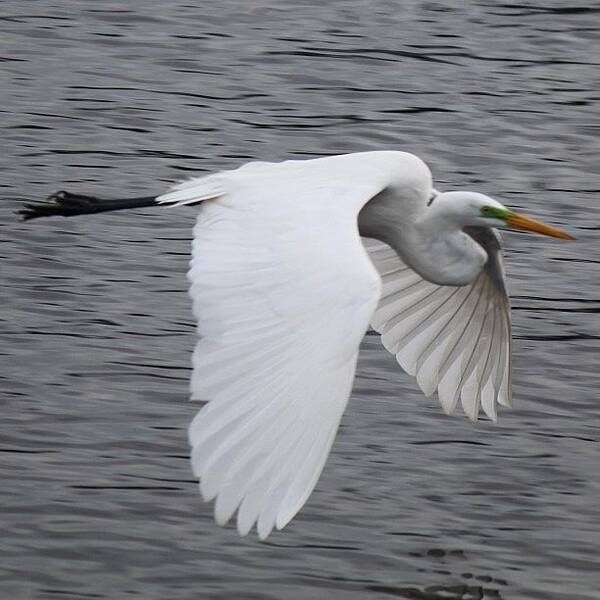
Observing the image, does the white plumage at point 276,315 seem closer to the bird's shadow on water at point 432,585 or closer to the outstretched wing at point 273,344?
the outstretched wing at point 273,344

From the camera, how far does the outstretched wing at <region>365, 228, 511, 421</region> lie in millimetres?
7062

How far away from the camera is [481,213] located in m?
6.54

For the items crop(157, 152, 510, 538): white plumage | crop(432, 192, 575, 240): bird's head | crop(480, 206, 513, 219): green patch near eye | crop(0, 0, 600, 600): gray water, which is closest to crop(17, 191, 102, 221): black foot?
crop(0, 0, 600, 600): gray water

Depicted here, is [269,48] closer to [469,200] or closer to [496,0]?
[496,0]

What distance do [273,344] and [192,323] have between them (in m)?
3.55

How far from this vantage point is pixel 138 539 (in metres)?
6.29

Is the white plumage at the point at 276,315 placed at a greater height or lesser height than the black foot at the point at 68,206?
greater

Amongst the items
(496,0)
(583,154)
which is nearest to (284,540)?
(583,154)

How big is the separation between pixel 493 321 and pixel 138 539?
1750mm

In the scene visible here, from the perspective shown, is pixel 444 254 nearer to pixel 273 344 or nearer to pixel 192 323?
pixel 273 344

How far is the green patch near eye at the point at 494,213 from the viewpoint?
653 cm

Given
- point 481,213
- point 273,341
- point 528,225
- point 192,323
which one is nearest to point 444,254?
point 481,213

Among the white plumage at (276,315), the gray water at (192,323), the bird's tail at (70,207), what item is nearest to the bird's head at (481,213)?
the white plumage at (276,315)

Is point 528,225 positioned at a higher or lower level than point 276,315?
lower
